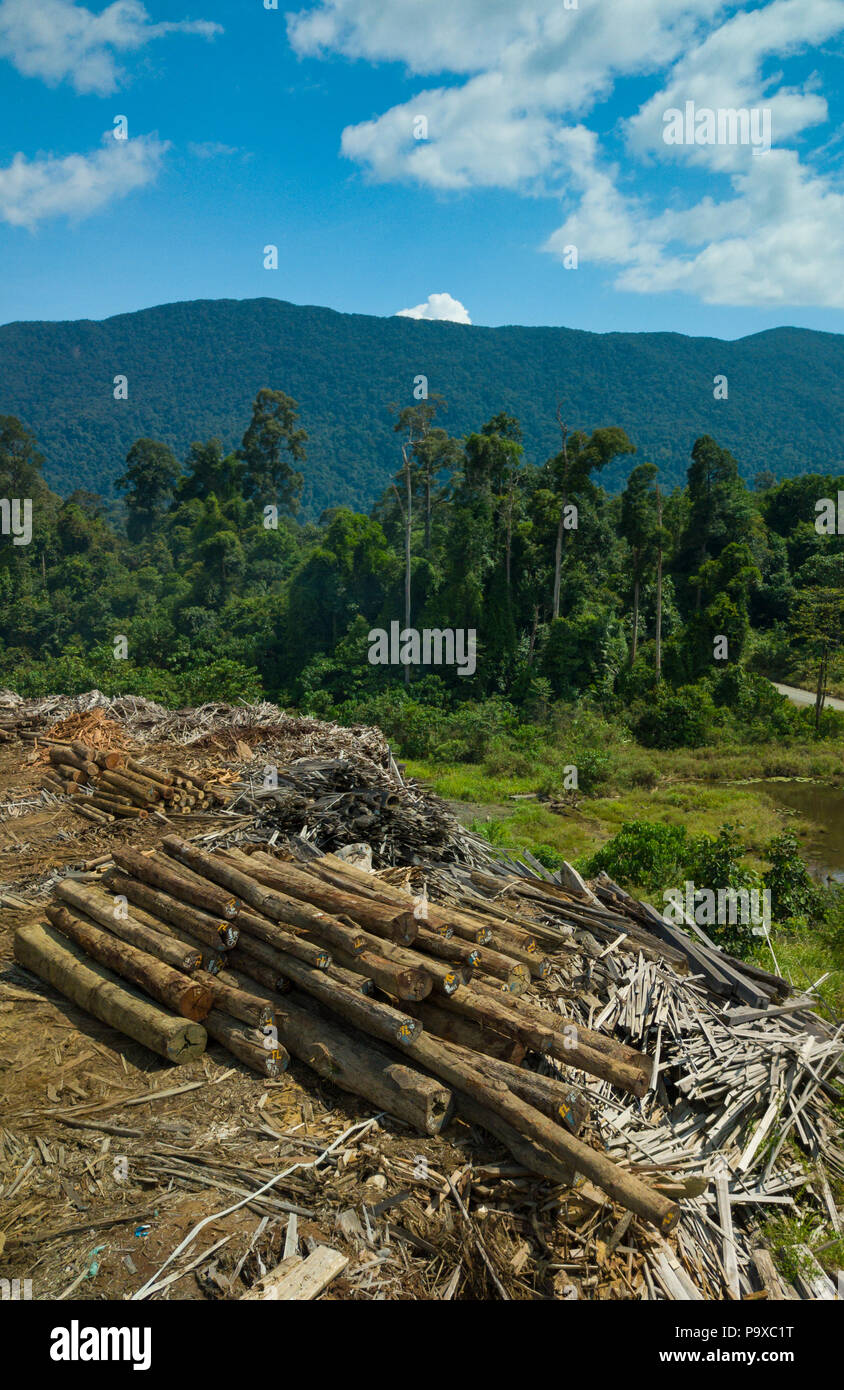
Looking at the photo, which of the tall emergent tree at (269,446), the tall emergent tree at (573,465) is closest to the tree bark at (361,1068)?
the tall emergent tree at (573,465)

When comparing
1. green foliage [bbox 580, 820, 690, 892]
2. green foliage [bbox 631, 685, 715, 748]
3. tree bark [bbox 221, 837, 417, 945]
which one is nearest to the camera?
tree bark [bbox 221, 837, 417, 945]

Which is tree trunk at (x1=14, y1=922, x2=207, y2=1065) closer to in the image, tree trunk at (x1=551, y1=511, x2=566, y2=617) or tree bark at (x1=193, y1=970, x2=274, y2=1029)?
tree bark at (x1=193, y1=970, x2=274, y2=1029)

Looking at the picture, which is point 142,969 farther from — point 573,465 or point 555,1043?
point 573,465

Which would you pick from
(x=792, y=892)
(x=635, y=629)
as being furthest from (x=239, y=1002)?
(x=635, y=629)

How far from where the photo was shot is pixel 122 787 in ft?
38.9

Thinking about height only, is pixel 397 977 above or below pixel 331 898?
below

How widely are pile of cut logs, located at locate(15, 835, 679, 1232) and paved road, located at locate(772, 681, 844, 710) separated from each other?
85.6 feet

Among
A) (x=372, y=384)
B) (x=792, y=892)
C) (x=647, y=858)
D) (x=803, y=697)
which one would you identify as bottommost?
(x=792, y=892)

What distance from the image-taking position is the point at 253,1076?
5680mm

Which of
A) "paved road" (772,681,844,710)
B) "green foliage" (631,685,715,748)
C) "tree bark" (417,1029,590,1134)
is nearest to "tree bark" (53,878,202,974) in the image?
"tree bark" (417,1029,590,1134)

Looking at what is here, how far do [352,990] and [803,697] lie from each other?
30152mm

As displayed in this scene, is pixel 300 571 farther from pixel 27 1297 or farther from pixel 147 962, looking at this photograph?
pixel 27 1297

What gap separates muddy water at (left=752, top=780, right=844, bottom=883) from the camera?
1720 cm

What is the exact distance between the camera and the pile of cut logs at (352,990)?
16.3 ft
